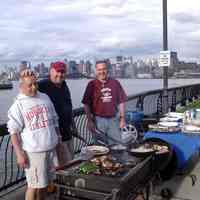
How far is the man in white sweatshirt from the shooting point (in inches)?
147

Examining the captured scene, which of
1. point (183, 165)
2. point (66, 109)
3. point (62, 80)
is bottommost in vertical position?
point (183, 165)

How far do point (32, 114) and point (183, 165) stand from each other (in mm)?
2836

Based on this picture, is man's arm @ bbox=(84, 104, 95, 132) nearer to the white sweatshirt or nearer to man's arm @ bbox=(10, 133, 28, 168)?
the white sweatshirt

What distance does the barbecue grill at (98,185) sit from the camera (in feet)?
11.3

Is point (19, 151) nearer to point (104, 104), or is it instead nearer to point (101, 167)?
point (101, 167)

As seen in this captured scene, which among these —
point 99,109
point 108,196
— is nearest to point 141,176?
point 108,196

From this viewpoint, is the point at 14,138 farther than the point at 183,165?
No

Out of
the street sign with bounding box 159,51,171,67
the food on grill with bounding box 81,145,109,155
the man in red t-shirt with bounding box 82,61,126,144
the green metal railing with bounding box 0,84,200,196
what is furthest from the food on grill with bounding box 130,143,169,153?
the street sign with bounding box 159,51,171,67

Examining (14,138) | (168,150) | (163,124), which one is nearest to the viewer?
(14,138)

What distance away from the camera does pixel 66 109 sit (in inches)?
184

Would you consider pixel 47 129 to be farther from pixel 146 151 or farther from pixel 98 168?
pixel 146 151

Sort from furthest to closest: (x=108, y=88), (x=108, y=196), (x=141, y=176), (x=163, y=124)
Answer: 1. (x=163, y=124)
2. (x=108, y=88)
3. (x=141, y=176)
4. (x=108, y=196)

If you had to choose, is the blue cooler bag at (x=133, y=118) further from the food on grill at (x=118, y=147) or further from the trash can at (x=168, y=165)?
the food on grill at (x=118, y=147)

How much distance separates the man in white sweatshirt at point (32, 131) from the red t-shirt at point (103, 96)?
1.69 metres
